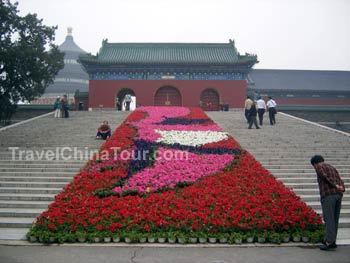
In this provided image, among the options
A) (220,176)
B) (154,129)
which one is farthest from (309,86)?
(220,176)

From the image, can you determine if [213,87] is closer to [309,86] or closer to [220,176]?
[309,86]

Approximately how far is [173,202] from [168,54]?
26214mm

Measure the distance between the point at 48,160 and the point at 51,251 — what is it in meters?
6.22

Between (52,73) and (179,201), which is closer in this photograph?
(179,201)

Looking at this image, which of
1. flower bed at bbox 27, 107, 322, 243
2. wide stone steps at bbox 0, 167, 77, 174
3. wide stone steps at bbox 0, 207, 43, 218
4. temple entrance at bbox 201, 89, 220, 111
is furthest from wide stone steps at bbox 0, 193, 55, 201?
temple entrance at bbox 201, 89, 220, 111

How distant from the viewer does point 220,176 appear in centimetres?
962

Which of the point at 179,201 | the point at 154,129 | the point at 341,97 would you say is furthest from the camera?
the point at 341,97

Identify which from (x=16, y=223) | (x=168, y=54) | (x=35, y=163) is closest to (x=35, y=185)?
(x=35, y=163)

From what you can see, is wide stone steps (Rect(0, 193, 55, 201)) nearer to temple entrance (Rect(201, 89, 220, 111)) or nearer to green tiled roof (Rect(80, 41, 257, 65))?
green tiled roof (Rect(80, 41, 257, 65))

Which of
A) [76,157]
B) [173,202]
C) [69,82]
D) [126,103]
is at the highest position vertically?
[69,82]

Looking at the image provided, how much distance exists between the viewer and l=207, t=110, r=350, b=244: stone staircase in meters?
9.62

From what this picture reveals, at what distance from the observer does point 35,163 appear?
11836 millimetres

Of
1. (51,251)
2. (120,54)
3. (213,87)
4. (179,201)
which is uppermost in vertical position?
(120,54)

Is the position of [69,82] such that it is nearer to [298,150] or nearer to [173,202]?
[298,150]
